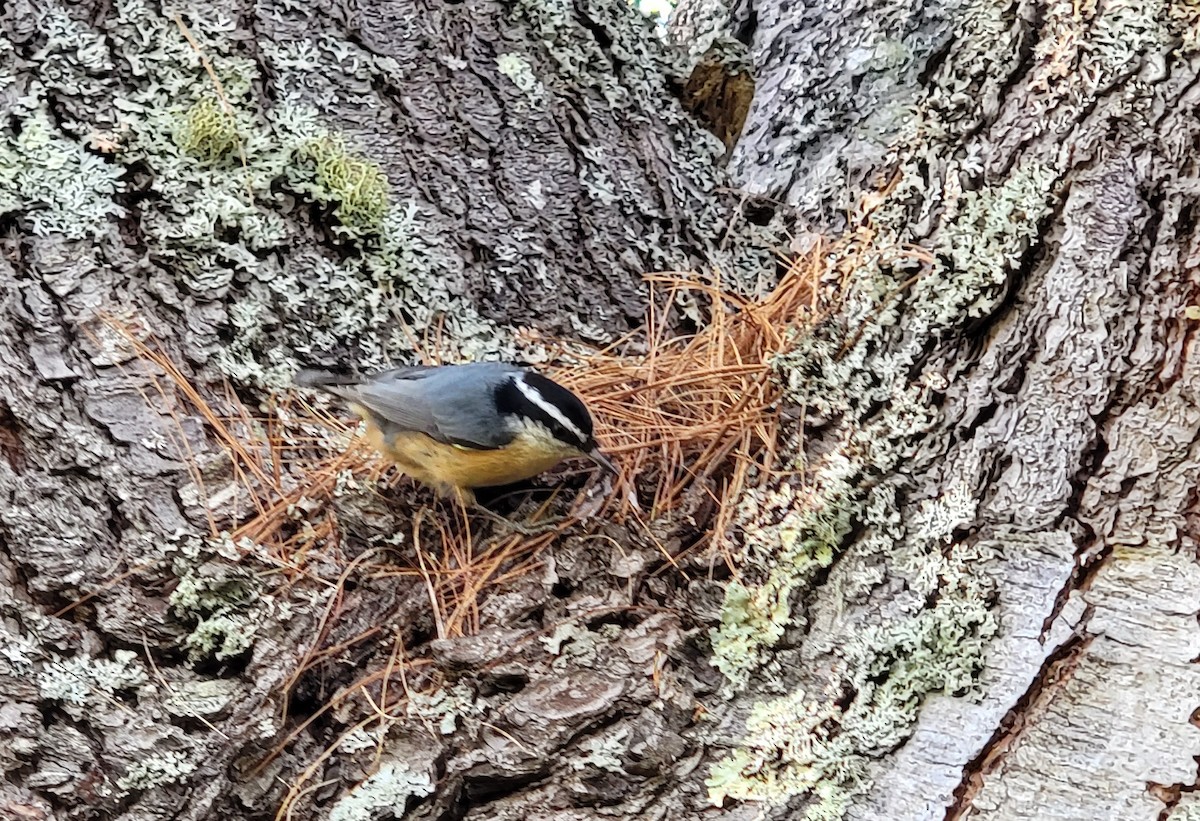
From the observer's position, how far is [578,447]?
223cm

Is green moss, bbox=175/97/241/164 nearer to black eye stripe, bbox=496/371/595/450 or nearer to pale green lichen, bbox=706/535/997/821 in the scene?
black eye stripe, bbox=496/371/595/450

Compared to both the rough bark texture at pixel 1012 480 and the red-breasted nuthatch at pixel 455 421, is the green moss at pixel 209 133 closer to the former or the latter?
the red-breasted nuthatch at pixel 455 421

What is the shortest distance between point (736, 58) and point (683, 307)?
71 centimetres

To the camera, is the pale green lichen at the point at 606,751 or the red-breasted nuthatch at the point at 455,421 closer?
the pale green lichen at the point at 606,751

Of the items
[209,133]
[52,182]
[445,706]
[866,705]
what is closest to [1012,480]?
[866,705]

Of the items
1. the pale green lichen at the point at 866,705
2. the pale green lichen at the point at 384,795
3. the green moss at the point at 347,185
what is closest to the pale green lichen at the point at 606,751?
the pale green lichen at the point at 866,705

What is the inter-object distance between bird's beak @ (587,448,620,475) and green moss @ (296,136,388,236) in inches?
31.0

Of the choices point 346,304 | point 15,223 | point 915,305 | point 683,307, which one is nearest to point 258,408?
point 346,304

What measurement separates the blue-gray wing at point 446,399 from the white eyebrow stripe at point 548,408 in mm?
81

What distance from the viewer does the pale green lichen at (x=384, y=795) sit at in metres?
1.84

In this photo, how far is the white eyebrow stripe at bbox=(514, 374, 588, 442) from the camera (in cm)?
220

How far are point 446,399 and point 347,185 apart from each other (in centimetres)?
58

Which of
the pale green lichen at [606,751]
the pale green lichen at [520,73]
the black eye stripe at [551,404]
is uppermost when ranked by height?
the pale green lichen at [520,73]

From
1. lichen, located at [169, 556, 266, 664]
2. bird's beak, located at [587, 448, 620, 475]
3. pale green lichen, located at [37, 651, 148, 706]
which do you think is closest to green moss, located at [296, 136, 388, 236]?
bird's beak, located at [587, 448, 620, 475]
